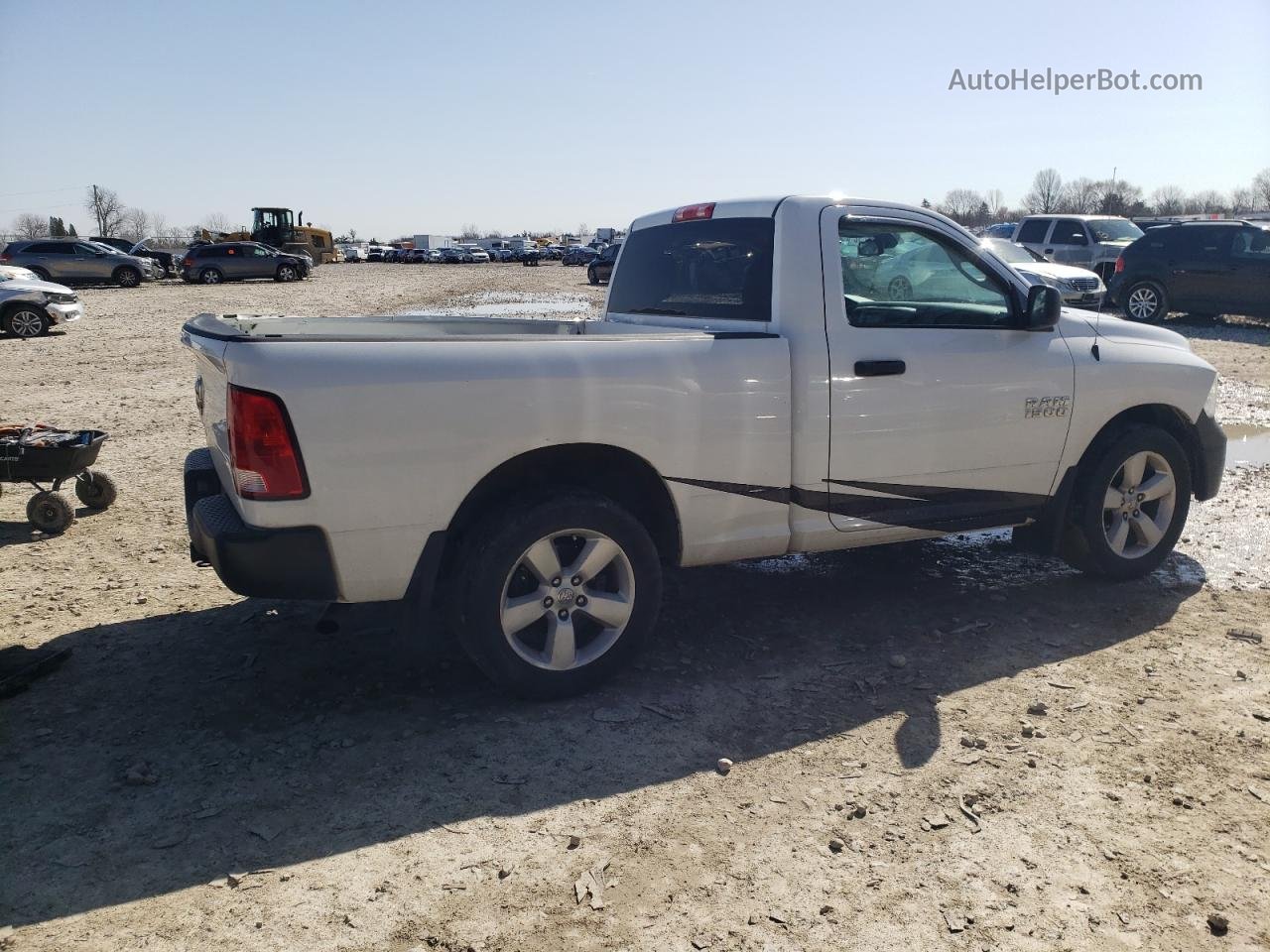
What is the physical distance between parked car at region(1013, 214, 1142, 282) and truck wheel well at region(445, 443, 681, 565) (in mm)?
19883

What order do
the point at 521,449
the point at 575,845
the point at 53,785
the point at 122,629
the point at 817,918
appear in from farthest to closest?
the point at 122,629 < the point at 521,449 < the point at 53,785 < the point at 575,845 < the point at 817,918

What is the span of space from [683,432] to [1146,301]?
1696cm

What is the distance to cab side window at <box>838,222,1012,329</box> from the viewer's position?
4.41 m

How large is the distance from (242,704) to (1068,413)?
162 inches

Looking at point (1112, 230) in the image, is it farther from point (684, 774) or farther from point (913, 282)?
point (684, 774)

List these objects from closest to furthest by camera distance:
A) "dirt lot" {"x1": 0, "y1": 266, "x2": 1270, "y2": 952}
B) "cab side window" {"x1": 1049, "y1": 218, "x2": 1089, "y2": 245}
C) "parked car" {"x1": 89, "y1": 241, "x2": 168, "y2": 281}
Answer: "dirt lot" {"x1": 0, "y1": 266, "x2": 1270, "y2": 952}
"cab side window" {"x1": 1049, "y1": 218, "x2": 1089, "y2": 245}
"parked car" {"x1": 89, "y1": 241, "x2": 168, "y2": 281}

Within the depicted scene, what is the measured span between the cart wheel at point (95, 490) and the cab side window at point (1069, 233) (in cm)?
2056

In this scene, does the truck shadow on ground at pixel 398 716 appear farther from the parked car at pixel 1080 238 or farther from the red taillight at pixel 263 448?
the parked car at pixel 1080 238

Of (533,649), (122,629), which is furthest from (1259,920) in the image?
(122,629)

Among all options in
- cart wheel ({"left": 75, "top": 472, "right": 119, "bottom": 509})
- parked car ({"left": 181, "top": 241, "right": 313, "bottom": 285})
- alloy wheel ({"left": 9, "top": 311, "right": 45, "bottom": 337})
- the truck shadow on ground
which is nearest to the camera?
the truck shadow on ground

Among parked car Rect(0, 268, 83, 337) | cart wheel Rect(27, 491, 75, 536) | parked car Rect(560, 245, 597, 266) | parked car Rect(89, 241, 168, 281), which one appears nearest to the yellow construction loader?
parked car Rect(89, 241, 168, 281)

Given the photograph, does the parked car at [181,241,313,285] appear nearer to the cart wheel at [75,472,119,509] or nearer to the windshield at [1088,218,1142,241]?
the windshield at [1088,218,1142,241]

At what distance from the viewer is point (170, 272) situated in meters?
43.6

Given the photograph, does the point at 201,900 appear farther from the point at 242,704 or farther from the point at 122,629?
the point at 122,629
